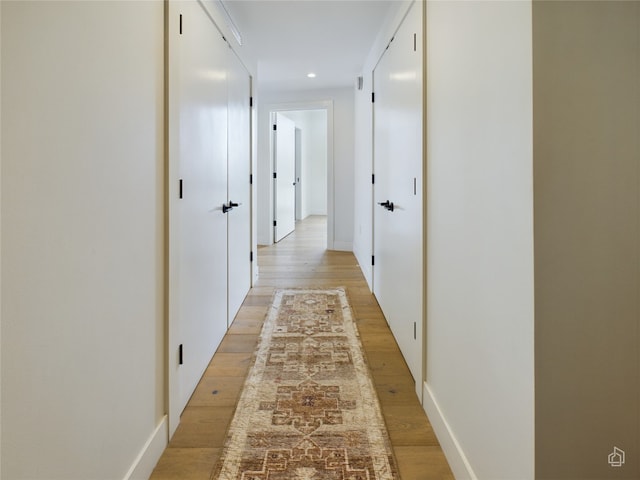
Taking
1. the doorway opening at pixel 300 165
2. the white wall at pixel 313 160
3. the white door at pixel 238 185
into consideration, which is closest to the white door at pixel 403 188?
the white door at pixel 238 185

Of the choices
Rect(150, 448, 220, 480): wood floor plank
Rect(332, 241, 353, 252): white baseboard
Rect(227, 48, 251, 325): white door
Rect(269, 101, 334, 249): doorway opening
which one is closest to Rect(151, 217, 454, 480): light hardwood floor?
Rect(150, 448, 220, 480): wood floor plank

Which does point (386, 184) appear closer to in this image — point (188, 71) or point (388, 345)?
point (388, 345)

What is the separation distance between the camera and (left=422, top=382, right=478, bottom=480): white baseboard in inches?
54.6

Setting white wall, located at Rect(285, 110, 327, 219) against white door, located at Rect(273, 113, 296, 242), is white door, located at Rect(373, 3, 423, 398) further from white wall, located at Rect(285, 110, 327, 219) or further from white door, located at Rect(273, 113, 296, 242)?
white wall, located at Rect(285, 110, 327, 219)

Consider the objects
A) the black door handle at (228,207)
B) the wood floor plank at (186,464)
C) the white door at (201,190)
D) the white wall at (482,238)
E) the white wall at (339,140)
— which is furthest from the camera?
the white wall at (339,140)

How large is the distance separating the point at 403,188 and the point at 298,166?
807 cm

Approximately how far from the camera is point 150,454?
59.1 inches

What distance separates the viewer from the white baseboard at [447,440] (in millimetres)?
1387

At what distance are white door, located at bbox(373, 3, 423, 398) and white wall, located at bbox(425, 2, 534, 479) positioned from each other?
22cm

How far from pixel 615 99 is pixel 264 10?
293 cm

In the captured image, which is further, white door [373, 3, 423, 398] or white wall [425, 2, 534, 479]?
white door [373, 3, 423, 398]

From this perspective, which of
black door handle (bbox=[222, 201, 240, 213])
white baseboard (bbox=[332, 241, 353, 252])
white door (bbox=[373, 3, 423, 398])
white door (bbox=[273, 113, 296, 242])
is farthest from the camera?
white door (bbox=[273, 113, 296, 242])

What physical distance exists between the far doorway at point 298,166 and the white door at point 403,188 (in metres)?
3.11

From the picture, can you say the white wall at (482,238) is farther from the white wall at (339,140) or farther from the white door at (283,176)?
the white door at (283,176)
